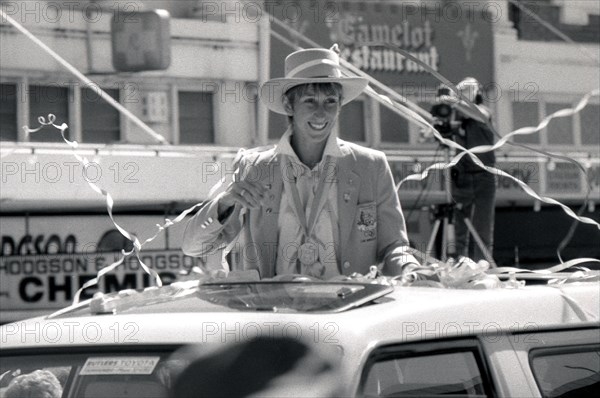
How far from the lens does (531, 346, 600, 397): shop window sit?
3.29 metres

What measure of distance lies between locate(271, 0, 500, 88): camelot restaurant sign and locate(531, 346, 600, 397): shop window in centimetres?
1149

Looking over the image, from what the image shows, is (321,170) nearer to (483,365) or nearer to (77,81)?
(483,365)

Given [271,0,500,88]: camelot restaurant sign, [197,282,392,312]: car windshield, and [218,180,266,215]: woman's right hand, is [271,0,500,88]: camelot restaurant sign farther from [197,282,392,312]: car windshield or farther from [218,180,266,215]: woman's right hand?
[197,282,392,312]: car windshield

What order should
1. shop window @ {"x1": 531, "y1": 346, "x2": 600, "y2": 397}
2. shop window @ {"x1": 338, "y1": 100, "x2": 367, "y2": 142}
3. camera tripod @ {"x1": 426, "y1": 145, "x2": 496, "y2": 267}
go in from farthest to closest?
shop window @ {"x1": 338, "y1": 100, "x2": 367, "y2": 142} → camera tripod @ {"x1": 426, "y1": 145, "x2": 496, "y2": 267} → shop window @ {"x1": 531, "y1": 346, "x2": 600, "y2": 397}

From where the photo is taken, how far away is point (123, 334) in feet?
10.2

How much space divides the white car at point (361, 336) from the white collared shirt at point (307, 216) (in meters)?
0.94

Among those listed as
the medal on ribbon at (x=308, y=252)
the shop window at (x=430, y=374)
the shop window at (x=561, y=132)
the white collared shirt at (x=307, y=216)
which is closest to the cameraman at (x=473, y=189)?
the white collared shirt at (x=307, y=216)

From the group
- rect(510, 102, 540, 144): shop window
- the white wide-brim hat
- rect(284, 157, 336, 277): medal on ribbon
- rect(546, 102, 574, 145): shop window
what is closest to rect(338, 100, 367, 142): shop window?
rect(510, 102, 540, 144): shop window

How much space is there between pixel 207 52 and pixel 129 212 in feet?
11.4

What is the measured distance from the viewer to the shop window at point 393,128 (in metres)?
16.5

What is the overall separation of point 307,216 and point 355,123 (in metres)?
11.9

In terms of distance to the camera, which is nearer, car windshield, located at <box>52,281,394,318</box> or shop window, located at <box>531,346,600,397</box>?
car windshield, located at <box>52,281,394,318</box>

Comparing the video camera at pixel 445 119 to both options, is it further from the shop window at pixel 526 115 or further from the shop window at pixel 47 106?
the shop window at pixel 526 115

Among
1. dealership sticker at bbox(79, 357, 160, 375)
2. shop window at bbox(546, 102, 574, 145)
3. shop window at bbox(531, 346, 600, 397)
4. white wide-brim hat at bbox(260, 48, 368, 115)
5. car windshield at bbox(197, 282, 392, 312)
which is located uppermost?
white wide-brim hat at bbox(260, 48, 368, 115)
